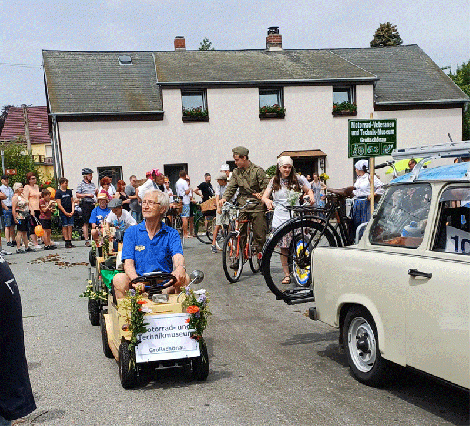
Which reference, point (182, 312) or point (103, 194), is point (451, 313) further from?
point (103, 194)

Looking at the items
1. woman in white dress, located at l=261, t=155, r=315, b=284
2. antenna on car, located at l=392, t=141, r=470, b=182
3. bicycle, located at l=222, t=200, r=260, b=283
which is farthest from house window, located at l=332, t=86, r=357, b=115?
antenna on car, located at l=392, t=141, r=470, b=182

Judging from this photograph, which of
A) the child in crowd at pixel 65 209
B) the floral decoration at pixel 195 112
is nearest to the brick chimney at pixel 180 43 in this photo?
the floral decoration at pixel 195 112

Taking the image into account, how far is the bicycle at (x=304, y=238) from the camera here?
20.4ft

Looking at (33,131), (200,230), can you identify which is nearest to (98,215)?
(200,230)

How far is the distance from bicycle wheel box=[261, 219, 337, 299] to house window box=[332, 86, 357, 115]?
2305 centimetres

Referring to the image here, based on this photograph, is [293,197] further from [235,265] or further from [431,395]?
[431,395]

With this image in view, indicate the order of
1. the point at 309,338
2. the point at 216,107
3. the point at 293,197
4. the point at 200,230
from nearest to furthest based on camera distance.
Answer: the point at 309,338 → the point at 293,197 → the point at 200,230 → the point at 216,107

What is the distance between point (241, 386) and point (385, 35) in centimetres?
5868

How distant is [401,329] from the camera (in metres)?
4.15

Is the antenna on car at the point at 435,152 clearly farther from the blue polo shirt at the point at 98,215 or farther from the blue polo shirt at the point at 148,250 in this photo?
the blue polo shirt at the point at 98,215

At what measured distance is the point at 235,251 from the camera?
9617 mm

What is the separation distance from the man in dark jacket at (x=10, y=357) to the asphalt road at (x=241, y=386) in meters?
1.82

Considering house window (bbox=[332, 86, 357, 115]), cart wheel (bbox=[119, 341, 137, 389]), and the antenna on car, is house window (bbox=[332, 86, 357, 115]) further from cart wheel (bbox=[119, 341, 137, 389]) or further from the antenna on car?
cart wheel (bbox=[119, 341, 137, 389])

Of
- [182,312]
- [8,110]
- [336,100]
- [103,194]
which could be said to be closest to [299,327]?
[182,312]
